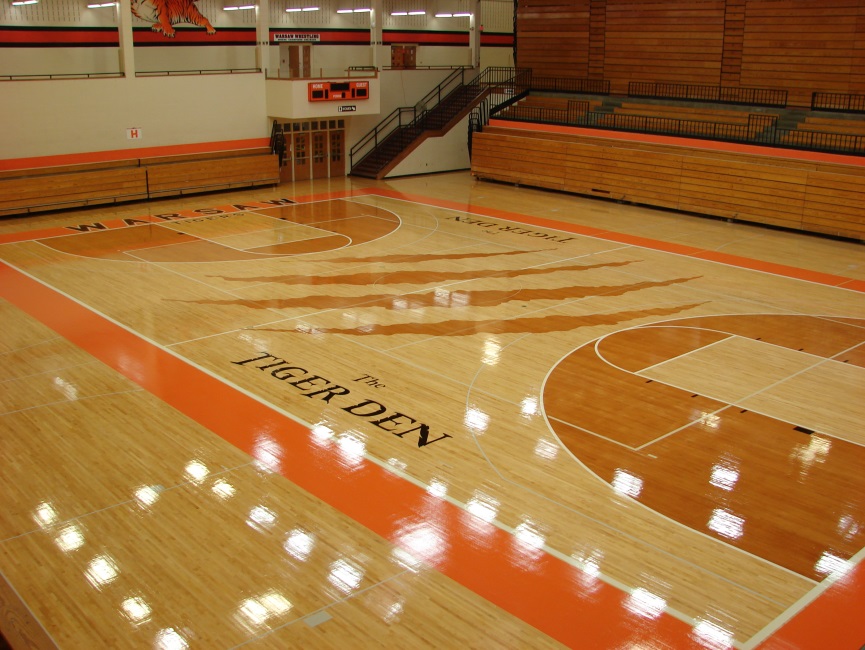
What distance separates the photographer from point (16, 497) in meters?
8.48

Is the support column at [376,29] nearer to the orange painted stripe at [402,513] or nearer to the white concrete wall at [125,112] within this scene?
the white concrete wall at [125,112]

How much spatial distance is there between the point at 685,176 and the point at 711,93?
5251 mm

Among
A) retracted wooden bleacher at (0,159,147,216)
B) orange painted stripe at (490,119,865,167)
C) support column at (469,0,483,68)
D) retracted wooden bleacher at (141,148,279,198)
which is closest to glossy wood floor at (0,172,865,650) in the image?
orange painted stripe at (490,119,865,167)

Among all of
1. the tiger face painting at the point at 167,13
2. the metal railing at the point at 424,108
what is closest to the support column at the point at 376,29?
the metal railing at the point at 424,108

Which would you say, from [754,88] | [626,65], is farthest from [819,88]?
[626,65]

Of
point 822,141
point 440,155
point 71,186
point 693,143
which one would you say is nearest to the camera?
point 822,141

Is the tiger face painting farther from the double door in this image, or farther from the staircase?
the staircase

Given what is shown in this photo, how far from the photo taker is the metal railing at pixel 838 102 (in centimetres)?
2355

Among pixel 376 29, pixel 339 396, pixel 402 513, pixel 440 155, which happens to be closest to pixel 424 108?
pixel 440 155

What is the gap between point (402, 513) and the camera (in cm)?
830

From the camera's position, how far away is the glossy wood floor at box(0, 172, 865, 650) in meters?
6.86

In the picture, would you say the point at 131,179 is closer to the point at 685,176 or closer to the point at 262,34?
the point at 262,34

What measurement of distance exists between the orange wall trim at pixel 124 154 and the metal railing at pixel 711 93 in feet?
40.6

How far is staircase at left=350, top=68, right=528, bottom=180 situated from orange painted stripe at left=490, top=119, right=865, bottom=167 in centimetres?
243
